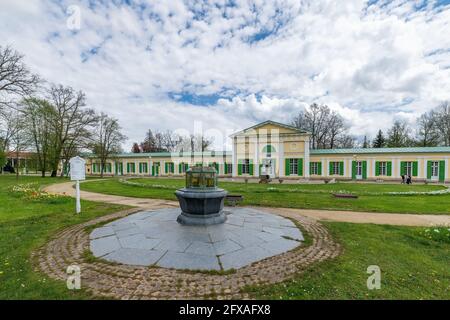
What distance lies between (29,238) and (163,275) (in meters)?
4.43

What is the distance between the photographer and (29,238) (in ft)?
17.7

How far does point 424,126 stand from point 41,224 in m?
54.3

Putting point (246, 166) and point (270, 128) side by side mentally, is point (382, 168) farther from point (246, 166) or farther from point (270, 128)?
point (246, 166)

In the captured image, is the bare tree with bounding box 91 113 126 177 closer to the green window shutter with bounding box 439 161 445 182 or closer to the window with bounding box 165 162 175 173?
the window with bounding box 165 162 175 173

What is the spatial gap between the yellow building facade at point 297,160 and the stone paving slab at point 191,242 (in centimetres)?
2047

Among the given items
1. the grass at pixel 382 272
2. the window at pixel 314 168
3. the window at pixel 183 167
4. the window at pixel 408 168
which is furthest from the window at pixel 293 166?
the grass at pixel 382 272

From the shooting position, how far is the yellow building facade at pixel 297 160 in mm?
27922

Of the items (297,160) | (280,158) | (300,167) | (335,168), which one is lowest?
(335,168)

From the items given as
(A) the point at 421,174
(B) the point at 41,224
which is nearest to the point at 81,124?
(B) the point at 41,224

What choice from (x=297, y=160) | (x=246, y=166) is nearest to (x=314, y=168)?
(x=297, y=160)

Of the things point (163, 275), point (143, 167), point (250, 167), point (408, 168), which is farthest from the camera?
point (143, 167)

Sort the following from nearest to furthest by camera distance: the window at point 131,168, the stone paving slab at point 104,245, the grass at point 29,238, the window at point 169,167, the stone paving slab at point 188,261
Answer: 1. the grass at point 29,238
2. the stone paving slab at point 188,261
3. the stone paving slab at point 104,245
4. the window at point 169,167
5. the window at point 131,168

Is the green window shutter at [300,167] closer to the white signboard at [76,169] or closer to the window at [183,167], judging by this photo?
the window at [183,167]
